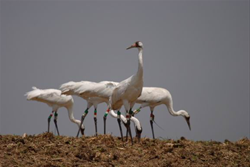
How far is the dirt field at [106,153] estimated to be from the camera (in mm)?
7785

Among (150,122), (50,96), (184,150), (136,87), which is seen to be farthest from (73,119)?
(184,150)

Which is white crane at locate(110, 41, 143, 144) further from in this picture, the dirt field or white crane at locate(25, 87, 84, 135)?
white crane at locate(25, 87, 84, 135)

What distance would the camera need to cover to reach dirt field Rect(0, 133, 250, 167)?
7785mm

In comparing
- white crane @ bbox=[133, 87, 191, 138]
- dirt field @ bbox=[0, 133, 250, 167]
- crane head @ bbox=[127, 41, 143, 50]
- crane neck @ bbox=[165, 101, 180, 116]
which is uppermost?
crane head @ bbox=[127, 41, 143, 50]

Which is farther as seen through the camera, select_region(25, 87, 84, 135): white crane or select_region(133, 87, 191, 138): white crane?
select_region(25, 87, 84, 135): white crane

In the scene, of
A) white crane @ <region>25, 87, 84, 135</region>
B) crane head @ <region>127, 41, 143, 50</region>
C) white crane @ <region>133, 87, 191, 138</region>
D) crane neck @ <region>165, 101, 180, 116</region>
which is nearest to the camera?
crane head @ <region>127, 41, 143, 50</region>

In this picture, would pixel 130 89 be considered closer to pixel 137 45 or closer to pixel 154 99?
pixel 137 45

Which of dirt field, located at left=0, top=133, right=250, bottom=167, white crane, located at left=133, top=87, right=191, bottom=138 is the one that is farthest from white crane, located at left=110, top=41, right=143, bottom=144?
white crane, located at left=133, top=87, right=191, bottom=138

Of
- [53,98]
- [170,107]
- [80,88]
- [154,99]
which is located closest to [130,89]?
[80,88]

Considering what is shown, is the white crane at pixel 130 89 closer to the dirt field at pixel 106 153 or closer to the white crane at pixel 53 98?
the dirt field at pixel 106 153

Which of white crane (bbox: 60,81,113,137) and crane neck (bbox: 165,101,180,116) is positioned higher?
white crane (bbox: 60,81,113,137)

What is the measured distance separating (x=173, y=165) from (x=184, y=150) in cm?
106

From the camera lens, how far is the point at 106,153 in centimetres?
837

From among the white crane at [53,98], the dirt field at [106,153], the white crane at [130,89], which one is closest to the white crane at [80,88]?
the white crane at [53,98]
